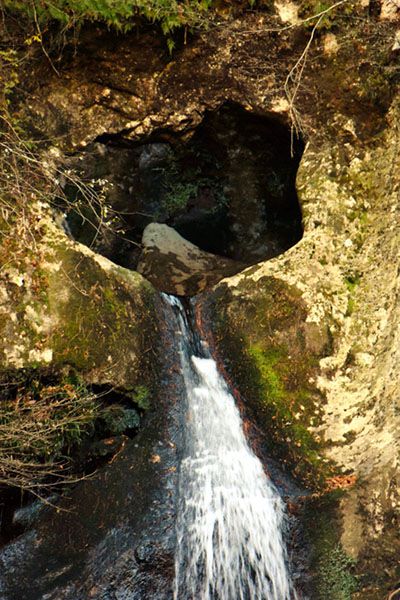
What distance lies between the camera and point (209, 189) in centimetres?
780

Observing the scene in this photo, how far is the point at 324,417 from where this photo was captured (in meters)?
5.10

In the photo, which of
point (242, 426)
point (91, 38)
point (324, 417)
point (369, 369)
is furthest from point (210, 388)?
point (91, 38)

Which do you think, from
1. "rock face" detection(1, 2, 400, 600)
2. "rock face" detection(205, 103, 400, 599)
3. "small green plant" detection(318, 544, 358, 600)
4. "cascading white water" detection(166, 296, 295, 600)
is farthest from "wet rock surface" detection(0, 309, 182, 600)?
"small green plant" detection(318, 544, 358, 600)

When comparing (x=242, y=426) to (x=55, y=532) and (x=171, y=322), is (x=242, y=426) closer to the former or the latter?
(x=171, y=322)

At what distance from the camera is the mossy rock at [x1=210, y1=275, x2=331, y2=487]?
5.11 m

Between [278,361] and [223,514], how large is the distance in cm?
159

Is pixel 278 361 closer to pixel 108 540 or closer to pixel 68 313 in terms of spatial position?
→ pixel 68 313

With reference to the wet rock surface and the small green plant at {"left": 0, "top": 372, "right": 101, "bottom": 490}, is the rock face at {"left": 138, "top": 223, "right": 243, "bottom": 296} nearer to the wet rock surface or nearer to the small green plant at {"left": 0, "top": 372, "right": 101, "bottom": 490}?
the small green plant at {"left": 0, "top": 372, "right": 101, "bottom": 490}

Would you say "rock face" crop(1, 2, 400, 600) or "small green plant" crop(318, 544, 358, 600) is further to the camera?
"rock face" crop(1, 2, 400, 600)

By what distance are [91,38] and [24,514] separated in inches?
205

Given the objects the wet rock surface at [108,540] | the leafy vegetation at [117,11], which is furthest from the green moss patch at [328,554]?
the leafy vegetation at [117,11]

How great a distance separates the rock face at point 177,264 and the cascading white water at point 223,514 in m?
1.47

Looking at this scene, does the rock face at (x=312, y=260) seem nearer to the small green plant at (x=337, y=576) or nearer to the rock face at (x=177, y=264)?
the small green plant at (x=337, y=576)

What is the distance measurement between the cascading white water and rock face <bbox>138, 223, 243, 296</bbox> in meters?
1.47
